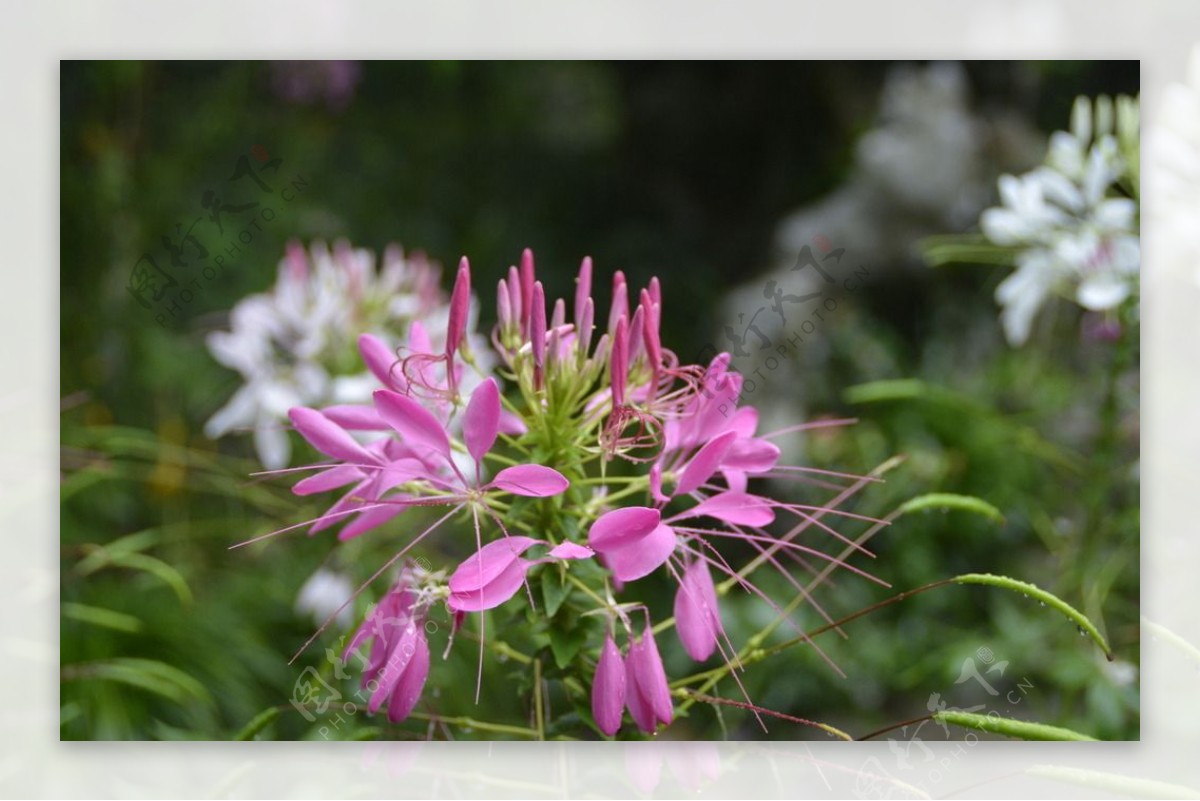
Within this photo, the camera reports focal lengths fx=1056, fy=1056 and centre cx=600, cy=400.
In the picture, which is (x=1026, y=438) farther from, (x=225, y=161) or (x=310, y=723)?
(x=225, y=161)

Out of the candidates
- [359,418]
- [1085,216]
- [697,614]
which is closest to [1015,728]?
[697,614]

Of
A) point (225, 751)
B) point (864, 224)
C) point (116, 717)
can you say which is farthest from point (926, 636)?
point (116, 717)

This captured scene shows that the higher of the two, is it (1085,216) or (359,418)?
(1085,216)

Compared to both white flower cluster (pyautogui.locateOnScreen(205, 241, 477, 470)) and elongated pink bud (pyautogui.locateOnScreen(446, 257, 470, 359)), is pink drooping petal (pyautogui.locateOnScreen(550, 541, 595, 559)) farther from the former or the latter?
white flower cluster (pyautogui.locateOnScreen(205, 241, 477, 470))

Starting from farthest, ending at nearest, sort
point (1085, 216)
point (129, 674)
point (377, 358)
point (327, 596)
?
1. point (327, 596)
2. point (1085, 216)
3. point (129, 674)
4. point (377, 358)

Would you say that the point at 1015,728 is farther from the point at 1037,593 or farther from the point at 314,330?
the point at 314,330

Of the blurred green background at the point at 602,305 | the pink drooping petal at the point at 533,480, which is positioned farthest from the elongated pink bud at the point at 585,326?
the blurred green background at the point at 602,305
